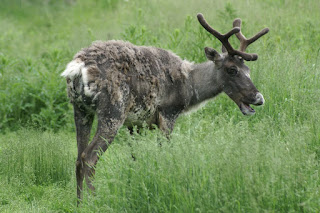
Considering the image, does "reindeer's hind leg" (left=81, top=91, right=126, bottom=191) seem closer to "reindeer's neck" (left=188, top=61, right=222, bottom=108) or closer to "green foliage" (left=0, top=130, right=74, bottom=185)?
"green foliage" (left=0, top=130, right=74, bottom=185)

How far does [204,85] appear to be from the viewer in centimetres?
689

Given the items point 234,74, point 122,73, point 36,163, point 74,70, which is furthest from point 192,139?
point 36,163

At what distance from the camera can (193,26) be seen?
9797 mm

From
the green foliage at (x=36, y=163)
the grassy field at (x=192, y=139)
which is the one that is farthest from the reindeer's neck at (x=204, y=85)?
the green foliage at (x=36, y=163)

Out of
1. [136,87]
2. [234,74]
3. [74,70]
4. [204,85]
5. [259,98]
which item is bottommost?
[259,98]

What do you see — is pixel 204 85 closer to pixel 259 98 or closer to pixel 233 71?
pixel 233 71

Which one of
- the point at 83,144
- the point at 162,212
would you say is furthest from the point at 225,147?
the point at 83,144

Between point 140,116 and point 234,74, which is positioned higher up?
point 234,74

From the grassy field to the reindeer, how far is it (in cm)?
28

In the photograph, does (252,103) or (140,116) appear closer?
(140,116)

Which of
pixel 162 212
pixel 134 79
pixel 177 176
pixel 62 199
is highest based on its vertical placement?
pixel 134 79

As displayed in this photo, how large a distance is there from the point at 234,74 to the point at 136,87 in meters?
1.37

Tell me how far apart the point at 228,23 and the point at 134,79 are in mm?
3917

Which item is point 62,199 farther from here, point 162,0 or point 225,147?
point 162,0
